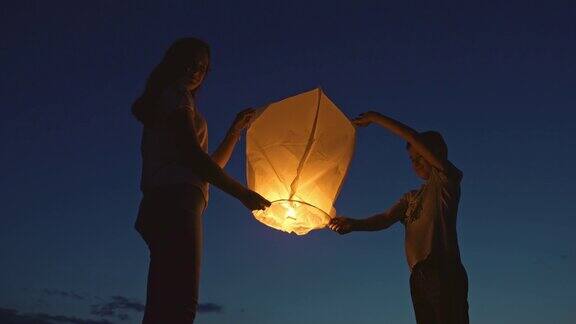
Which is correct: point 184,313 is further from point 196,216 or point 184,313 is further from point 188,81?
point 188,81

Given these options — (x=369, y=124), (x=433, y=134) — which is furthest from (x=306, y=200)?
(x=433, y=134)

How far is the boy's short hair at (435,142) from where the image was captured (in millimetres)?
3865

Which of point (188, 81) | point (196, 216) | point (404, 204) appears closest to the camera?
point (196, 216)

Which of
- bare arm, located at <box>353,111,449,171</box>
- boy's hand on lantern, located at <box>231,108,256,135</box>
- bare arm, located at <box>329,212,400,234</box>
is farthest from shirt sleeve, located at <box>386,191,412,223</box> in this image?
boy's hand on lantern, located at <box>231,108,256,135</box>

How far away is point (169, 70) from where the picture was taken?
105 inches

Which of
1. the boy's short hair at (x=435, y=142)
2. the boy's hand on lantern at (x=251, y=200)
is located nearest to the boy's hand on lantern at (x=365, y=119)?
the boy's short hair at (x=435, y=142)

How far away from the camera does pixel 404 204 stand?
4262 mm

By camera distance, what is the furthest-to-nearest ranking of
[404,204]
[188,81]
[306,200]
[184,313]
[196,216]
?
[404,204], [306,200], [188,81], [196,216], [184,313]

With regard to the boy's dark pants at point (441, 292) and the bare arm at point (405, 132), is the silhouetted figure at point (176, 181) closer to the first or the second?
the boy's dark pants at point (441, 292)

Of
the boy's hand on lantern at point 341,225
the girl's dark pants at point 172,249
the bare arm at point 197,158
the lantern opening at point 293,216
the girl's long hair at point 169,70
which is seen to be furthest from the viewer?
the boy's hand on lantern at point 341,225

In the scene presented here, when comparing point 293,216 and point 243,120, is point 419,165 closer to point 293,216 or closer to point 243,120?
point 293,216

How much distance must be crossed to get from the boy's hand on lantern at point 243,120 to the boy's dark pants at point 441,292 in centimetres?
Answer: 145

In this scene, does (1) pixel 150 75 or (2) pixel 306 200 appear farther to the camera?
Result: (2) pixel 306 200

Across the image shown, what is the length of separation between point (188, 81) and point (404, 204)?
2.22 metres
